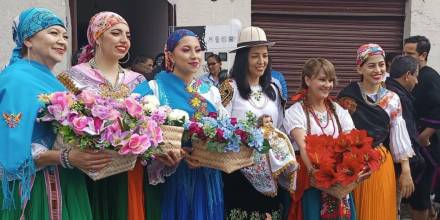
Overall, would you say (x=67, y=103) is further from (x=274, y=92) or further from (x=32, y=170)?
(x=274, y=92)

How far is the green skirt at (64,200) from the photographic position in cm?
306

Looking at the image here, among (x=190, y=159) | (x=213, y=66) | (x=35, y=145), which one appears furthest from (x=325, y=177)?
(x=213, y=66)

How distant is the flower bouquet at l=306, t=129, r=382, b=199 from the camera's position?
3777 mm

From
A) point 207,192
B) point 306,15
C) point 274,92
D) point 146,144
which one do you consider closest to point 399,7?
point 306,15

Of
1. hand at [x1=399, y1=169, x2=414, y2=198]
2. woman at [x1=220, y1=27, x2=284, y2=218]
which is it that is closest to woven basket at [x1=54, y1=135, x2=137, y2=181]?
woman at [x1=220, y1=27, x2=284, y2=218]

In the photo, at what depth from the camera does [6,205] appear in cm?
302

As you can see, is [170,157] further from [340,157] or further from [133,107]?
[340,157]

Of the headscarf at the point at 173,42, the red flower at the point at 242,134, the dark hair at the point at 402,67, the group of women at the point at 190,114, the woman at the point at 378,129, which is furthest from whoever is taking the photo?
the dark hair at the point at 402,67

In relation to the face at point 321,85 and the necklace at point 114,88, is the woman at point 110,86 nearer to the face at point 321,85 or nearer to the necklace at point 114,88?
the necklace at point 114,88

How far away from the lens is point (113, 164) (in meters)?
3.09

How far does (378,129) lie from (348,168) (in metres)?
0.76

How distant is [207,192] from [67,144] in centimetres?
104

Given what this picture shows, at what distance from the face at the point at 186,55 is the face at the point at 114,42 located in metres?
0.36

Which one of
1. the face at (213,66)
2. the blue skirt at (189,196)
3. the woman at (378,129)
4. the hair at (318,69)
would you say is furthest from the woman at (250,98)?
the face at (213,66)
